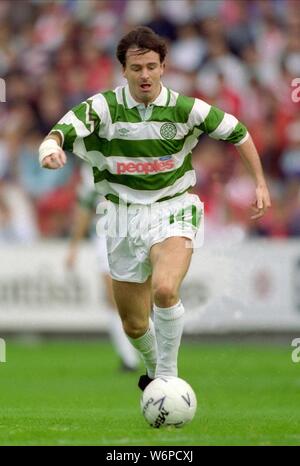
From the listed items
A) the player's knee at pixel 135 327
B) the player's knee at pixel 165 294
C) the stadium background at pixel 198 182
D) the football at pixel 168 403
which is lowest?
the football at pixel 168 403

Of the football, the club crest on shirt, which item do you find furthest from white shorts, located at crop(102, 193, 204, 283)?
the football

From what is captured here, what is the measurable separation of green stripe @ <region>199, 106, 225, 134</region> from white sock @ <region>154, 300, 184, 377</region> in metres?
1.25

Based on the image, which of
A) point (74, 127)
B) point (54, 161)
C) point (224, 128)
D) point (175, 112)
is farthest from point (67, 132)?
point (224, 128)

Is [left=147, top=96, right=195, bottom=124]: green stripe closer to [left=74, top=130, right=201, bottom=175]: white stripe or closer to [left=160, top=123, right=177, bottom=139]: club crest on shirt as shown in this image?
[left=160, top=123, right=177, bottom=139]: club crest on shirt

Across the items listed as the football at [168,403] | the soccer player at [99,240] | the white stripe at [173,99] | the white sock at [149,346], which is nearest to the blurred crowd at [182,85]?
the soccer player at [99,240]

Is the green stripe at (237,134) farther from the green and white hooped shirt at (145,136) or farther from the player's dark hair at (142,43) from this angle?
the player's dark hair at (142,43)

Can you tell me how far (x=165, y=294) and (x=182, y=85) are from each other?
36.3ft

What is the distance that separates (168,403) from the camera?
813 centimetres

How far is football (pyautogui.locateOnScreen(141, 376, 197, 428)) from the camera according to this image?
814cm

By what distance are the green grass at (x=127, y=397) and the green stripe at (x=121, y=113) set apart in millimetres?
2116

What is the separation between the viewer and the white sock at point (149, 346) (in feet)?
30.4

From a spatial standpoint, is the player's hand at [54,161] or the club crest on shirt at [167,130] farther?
the club crest on shirt at [167,130]

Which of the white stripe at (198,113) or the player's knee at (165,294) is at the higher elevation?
the white stripe at (198,113)
